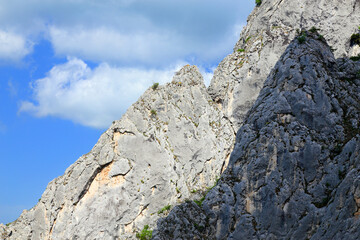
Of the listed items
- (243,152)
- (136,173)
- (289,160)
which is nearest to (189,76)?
(136,173)

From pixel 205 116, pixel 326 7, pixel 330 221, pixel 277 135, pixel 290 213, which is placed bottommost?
pixel 330 221

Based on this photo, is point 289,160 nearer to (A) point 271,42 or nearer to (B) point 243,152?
(B) point 243,152

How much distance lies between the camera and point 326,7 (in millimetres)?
52688

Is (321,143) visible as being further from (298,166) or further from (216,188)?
(216,188)

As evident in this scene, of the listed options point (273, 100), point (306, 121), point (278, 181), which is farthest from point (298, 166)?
point (273, 100)

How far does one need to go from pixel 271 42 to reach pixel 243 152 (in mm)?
20265

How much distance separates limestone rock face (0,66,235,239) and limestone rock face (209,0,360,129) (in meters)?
3.08

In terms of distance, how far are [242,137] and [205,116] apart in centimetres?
1452

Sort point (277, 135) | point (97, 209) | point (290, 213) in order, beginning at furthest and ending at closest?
point (97, 209) < point (277, 135) < point (290, 213)

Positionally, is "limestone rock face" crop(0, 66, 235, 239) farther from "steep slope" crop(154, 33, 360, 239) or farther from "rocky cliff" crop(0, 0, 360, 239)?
"steep slope" crop(154, 33, 360, 239)

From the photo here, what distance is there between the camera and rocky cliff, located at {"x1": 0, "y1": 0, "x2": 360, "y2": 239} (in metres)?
34.4

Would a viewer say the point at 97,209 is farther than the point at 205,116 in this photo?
No

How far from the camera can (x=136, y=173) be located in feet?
165

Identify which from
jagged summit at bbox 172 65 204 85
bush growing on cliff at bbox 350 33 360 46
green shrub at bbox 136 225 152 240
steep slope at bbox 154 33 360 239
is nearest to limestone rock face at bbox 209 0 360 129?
bush growing on cliff at bbox 350 33 360 46
